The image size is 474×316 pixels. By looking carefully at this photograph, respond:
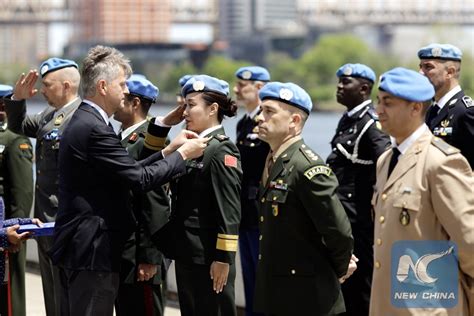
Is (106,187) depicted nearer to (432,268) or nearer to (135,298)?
(135,298)

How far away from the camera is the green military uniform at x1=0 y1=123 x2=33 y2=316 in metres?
7.09

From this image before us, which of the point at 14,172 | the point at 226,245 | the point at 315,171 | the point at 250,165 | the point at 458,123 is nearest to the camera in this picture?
the point at 315,171

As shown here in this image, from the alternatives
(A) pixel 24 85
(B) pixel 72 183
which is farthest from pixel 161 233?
(A) pixel 24 85

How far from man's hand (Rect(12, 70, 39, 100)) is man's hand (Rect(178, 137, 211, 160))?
1596 mm

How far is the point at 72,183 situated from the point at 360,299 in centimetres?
240

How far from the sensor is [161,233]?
567 cm

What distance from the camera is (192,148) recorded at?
5.26m

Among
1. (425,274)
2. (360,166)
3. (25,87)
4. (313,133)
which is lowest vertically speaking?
(313,133)

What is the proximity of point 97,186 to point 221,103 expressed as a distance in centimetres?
91

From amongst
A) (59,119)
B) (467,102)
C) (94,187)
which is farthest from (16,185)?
(467,102)

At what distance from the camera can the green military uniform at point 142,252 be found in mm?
5777

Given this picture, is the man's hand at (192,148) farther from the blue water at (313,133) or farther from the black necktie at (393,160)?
the blue water at (313,133)

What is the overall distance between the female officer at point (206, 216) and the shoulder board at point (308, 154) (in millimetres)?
506

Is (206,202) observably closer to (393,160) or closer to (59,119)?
(393,160)
